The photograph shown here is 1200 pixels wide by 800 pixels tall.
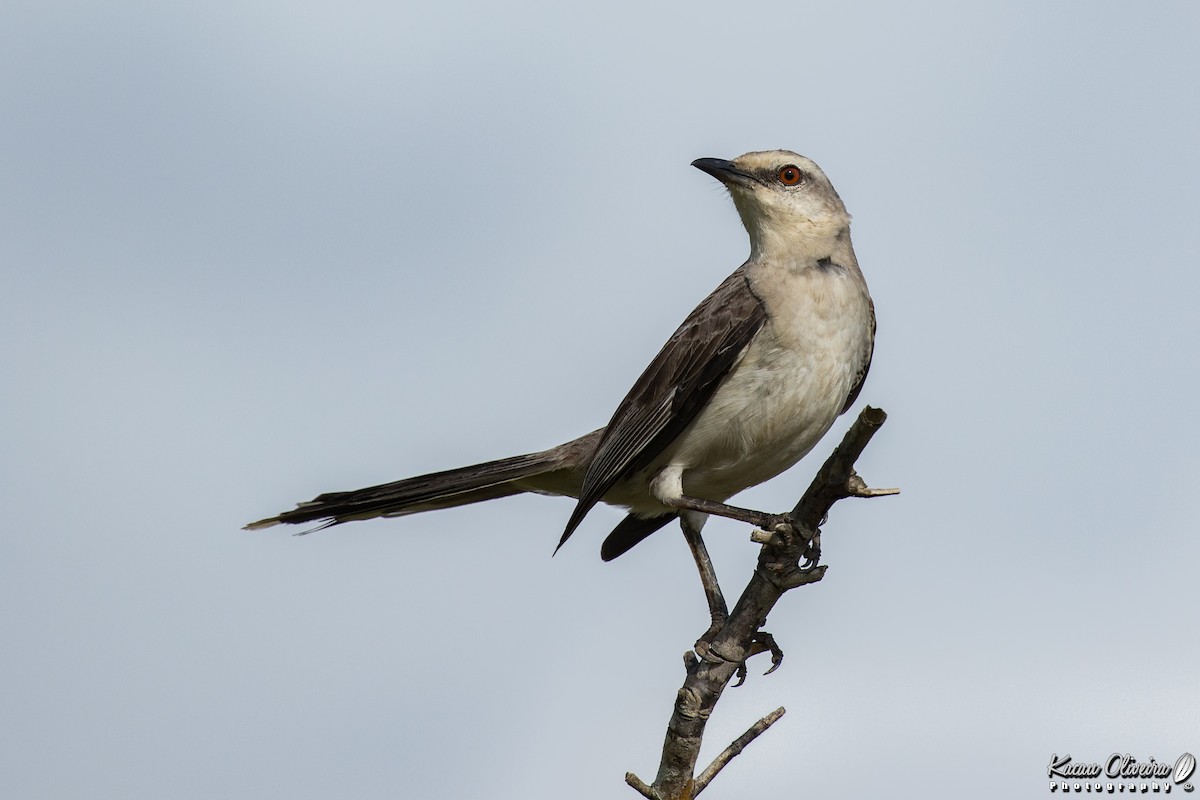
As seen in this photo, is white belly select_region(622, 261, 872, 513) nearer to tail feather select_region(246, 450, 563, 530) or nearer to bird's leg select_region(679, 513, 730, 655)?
bird's leg select_region(679, 513, 730, 655)

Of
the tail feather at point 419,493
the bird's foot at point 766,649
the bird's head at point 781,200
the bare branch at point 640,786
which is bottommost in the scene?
the bare branch at point 640,786

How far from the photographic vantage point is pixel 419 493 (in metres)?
8.38

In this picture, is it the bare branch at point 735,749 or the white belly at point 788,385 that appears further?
the white belly at point 788,385

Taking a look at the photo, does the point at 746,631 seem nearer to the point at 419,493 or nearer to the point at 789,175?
the point at 419,493

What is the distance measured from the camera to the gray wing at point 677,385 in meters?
7.40

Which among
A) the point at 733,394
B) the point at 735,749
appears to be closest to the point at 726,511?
the point at 733,394

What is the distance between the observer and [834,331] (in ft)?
24.1

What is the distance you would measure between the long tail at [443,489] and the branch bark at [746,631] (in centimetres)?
205

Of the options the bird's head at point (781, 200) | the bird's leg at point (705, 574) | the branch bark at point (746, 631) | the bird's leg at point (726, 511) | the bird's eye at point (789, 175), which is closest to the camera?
the branch bark at point (746, 631)

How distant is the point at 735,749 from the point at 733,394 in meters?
2.10

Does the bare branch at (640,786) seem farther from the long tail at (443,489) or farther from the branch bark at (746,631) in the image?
the long tail at (443,489)

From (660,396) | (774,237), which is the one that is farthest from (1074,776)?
(774,237)

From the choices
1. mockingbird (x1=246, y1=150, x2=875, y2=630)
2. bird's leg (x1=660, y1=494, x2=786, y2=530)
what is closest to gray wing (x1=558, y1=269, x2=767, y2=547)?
mockingbird (x1=246, y1=150, x2=875, y2=630)

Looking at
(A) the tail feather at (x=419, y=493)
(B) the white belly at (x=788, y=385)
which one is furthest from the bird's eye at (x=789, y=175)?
(A) the tail feather at (x=419, y=493)
